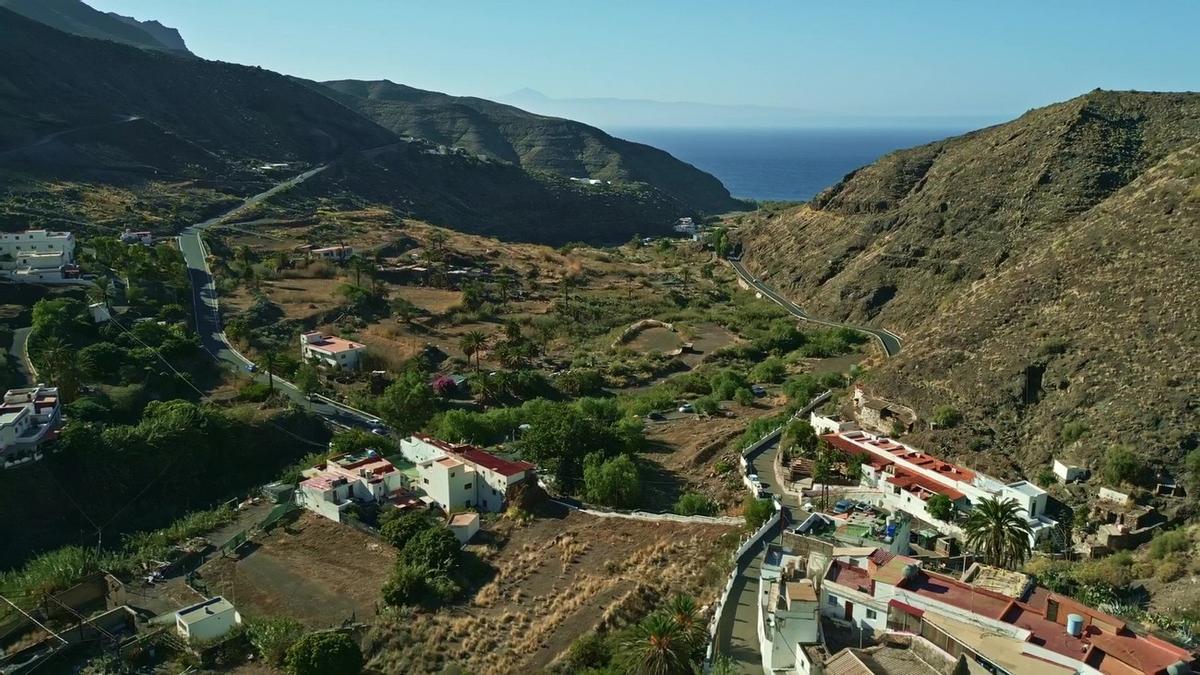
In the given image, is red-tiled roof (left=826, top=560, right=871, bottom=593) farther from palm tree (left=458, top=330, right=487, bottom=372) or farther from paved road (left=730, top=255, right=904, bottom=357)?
palm tree (left=458, top=330, right=487, bottom=372)

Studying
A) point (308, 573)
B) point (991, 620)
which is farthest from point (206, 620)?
point (991, 620)

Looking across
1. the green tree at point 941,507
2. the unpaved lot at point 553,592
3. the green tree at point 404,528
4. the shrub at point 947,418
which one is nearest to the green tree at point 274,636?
the unpaved lot at point 553,592

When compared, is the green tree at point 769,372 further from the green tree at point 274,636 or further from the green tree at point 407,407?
the green tree at point 274,636

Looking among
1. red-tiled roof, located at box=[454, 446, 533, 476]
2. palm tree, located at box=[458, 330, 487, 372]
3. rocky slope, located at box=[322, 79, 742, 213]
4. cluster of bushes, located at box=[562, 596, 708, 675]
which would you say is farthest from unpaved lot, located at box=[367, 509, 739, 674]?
rocky slope, located at box=[322, 79, 742, 213]

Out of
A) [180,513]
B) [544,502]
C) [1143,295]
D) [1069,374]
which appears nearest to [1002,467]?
[1069,374]

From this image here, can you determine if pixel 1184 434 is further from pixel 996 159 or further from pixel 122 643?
pixel 996 159

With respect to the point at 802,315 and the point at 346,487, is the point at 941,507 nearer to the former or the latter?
the point at 346,487

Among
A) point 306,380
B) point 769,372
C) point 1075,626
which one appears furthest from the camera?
point 769,372
